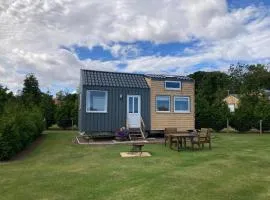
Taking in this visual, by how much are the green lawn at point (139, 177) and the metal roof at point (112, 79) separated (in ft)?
21.0

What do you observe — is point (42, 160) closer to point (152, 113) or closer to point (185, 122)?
point (152, 113)

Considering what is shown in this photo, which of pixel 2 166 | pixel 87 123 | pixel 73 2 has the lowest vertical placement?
pixel 2 166

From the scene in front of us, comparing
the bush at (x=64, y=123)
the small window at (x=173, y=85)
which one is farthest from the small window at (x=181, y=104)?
the bush at (x=64, y=123)

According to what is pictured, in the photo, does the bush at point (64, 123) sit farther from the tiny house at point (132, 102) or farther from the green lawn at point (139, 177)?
the green lawn at point (139, 177)

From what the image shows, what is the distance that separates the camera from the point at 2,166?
948 cm

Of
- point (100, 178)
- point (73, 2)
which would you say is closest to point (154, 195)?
point (100, 178)

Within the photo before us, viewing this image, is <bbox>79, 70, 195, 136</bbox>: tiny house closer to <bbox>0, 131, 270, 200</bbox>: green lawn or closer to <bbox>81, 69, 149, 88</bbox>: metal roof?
<bbox>81, 69, 149, 88</bbox>: metal roof

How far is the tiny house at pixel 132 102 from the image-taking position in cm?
1681

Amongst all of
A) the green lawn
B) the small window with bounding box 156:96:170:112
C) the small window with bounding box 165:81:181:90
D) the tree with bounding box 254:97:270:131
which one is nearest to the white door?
the small window with bounding box 156:96:170:112

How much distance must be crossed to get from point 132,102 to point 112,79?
6.05ft

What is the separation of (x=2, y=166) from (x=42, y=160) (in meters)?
1.45

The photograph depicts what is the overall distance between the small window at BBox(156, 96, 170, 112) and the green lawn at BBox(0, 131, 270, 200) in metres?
7.01

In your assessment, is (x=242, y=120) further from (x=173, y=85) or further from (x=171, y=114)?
(x=173, y=85)

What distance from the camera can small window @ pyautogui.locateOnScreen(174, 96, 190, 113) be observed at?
18.8 metres
